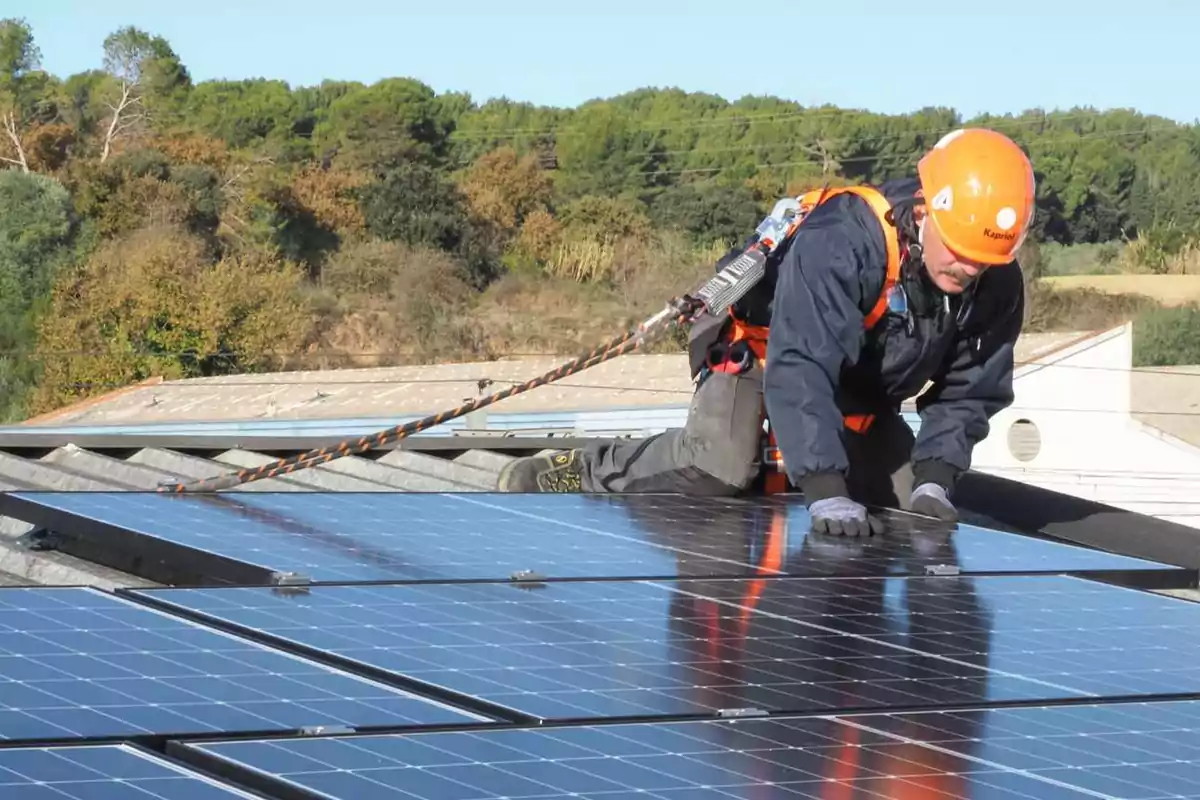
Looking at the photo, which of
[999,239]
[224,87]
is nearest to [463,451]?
[999,239]

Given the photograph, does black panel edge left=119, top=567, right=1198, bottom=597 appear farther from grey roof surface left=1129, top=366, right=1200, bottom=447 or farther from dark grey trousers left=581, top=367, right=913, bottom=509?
grey roof surface left=1129, top=366, right=1200, bottom=447

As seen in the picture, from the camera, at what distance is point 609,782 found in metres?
3.57

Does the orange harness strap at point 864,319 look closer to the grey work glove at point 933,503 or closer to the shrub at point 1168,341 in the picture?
the grey work glove at point 933,503

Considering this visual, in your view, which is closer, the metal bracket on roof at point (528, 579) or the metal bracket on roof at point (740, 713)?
the metal bracket on roof at point (740, 713)

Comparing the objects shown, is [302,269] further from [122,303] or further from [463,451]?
[463,451]

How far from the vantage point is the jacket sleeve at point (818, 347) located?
24.1ft

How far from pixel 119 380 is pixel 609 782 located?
135 feet

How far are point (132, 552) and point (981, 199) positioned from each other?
3.37m

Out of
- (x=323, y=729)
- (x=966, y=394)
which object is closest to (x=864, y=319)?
(x=966, y=394)

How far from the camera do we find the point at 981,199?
23.9 ft

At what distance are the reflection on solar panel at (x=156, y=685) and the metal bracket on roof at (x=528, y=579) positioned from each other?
49.1 inches

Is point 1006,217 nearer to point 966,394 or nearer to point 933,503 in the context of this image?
point 966,394

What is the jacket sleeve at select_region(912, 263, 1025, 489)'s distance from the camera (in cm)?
816

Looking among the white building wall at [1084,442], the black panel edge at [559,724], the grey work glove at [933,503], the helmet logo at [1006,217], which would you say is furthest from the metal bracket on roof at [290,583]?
the white building wall at [1084,442]
